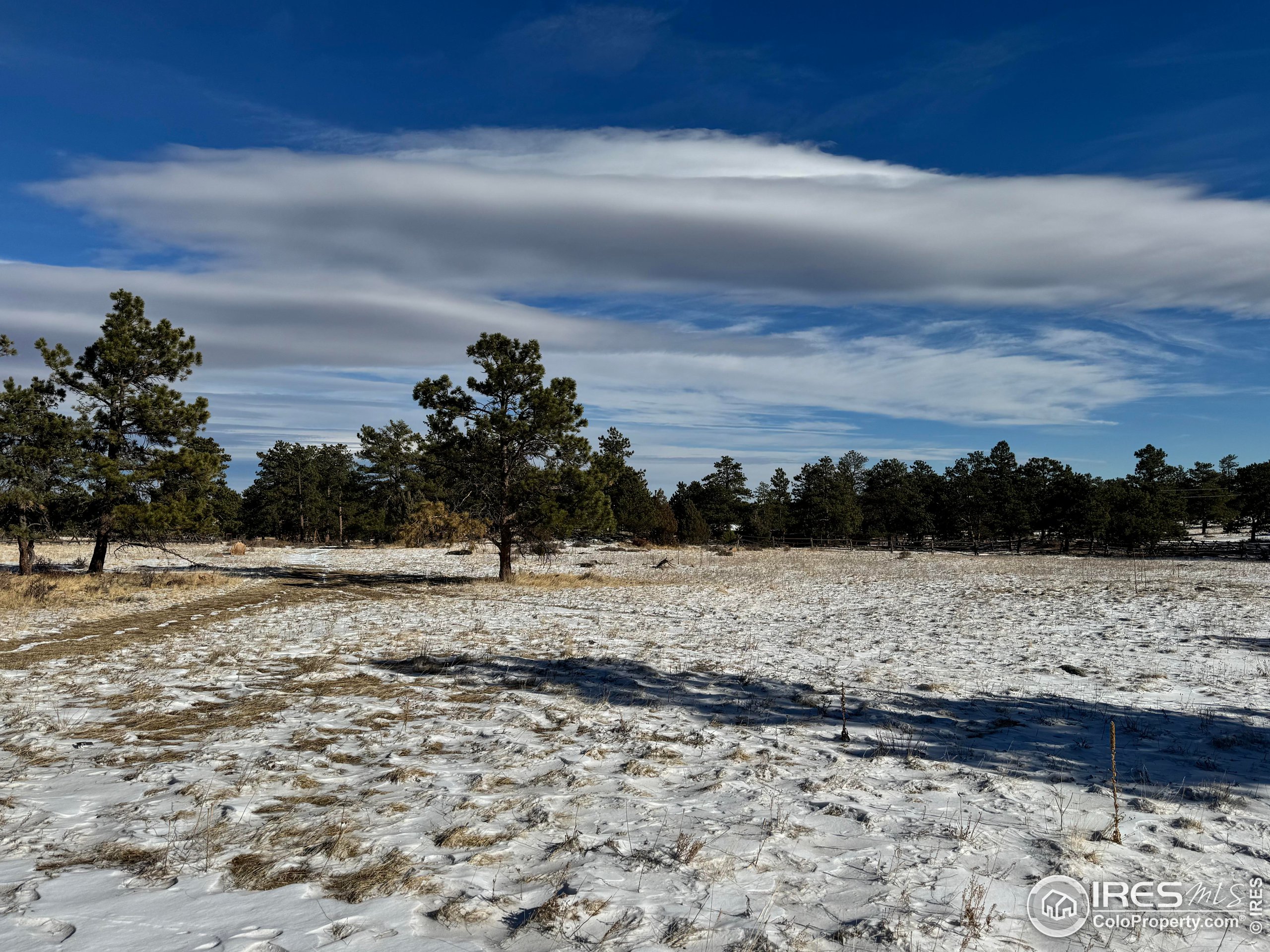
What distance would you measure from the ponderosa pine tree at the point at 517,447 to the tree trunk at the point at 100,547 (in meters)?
10.8

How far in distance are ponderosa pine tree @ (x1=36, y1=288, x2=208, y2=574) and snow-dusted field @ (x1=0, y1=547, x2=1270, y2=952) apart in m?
9.24

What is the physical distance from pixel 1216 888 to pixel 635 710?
18.6 ft

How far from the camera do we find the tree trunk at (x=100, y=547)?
23.3 metres

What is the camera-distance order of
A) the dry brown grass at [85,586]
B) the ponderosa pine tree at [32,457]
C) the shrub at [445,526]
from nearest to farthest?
1. the dry brown grass at [85,586]
2. the ponderosa pine tree at [32,457]
3. the shrub at [445,526]

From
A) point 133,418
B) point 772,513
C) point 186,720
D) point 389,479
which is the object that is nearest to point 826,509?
point 772,513

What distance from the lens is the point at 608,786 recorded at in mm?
6156

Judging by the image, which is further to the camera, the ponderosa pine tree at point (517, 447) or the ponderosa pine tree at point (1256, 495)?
the ponderosa pine tree at point (1256, 495)

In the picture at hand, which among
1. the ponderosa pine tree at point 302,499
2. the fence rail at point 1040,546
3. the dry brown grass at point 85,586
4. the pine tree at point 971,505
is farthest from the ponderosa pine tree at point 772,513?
the dry brown grass at point 85,586

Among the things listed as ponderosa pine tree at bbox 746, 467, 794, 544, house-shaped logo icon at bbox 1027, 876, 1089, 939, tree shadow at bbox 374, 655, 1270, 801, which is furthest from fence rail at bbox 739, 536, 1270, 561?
house-shaped logo icon at bbox 1027, 876, 1089, 939

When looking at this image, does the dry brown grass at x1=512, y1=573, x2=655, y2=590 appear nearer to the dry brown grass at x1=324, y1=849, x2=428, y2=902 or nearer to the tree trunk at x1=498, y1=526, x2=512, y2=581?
the tree trunk at x1=498, y1=526, x2=512, y2=581

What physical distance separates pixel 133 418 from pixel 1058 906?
28.0 meters

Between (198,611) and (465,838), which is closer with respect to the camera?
(465,838)

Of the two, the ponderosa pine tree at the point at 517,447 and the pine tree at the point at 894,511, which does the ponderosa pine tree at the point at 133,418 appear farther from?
the pine tree at the point at 894,511

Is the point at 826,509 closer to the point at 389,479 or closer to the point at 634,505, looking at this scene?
the point at 634,505
